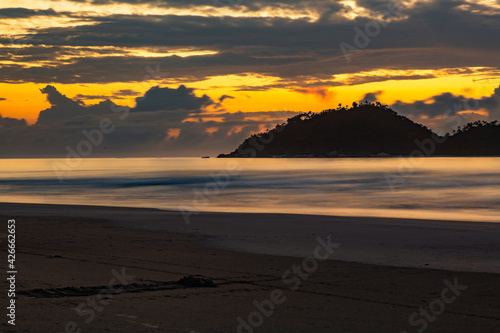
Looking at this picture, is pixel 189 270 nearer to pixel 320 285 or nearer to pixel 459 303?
pixel 320 285

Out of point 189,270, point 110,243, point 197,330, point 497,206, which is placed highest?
point 497,206

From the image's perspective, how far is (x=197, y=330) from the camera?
25.6 ft

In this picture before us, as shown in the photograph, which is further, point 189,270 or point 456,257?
point 456,257

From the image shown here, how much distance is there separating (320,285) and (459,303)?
7.66 ft

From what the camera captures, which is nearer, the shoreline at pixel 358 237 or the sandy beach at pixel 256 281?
the sandy beach at pixel 256 281

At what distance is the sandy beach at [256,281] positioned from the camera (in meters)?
8.33

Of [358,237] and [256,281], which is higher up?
[358,237]

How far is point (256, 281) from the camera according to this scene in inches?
451

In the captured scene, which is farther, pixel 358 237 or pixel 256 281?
pixel 358 237

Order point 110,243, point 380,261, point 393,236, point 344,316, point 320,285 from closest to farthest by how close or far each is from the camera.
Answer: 1. point 344,316
2. point 320,285
3. point 380,261
4. point 110,243
5. point 393,236

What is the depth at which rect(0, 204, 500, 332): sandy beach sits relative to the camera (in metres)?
8.33

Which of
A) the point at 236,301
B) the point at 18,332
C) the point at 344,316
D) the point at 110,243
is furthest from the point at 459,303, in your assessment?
the point at 110,243

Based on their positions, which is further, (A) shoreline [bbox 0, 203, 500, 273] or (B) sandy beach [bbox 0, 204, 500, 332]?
(A) shoreline [bbox 0, 203, 500, 273]

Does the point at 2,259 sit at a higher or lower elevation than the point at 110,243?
lower
